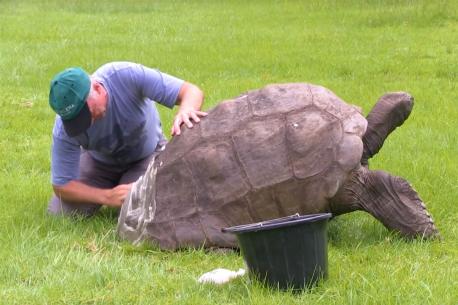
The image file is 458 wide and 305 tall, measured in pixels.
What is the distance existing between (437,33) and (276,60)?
3.31m

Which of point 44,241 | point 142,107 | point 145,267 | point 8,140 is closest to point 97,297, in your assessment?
point 145,267

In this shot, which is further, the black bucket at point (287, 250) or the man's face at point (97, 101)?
the man's face at point (97, 101)

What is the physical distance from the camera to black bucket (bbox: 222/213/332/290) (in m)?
3.46

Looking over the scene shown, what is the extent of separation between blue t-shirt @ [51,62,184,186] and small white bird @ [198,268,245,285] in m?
1.40

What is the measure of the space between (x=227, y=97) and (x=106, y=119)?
3928 mm

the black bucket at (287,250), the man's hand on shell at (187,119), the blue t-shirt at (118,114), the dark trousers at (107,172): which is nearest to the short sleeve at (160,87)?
the blue t-shirt at (118,114)

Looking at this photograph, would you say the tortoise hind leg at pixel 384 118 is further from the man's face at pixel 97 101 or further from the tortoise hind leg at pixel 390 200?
the man's face at pixel 97 101

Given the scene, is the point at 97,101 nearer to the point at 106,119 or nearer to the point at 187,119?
the point at 106,119

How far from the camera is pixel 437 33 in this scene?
43.3 feet

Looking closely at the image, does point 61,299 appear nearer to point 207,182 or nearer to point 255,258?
point 255,258

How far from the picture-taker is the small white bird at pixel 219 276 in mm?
3758

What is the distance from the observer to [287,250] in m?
3.53

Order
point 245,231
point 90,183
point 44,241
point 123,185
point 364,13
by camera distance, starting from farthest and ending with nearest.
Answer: point 364,13 → point 90,183 → point 123,185 → point 44,241 → point 245,231

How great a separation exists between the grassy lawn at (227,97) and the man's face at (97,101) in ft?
2.28
